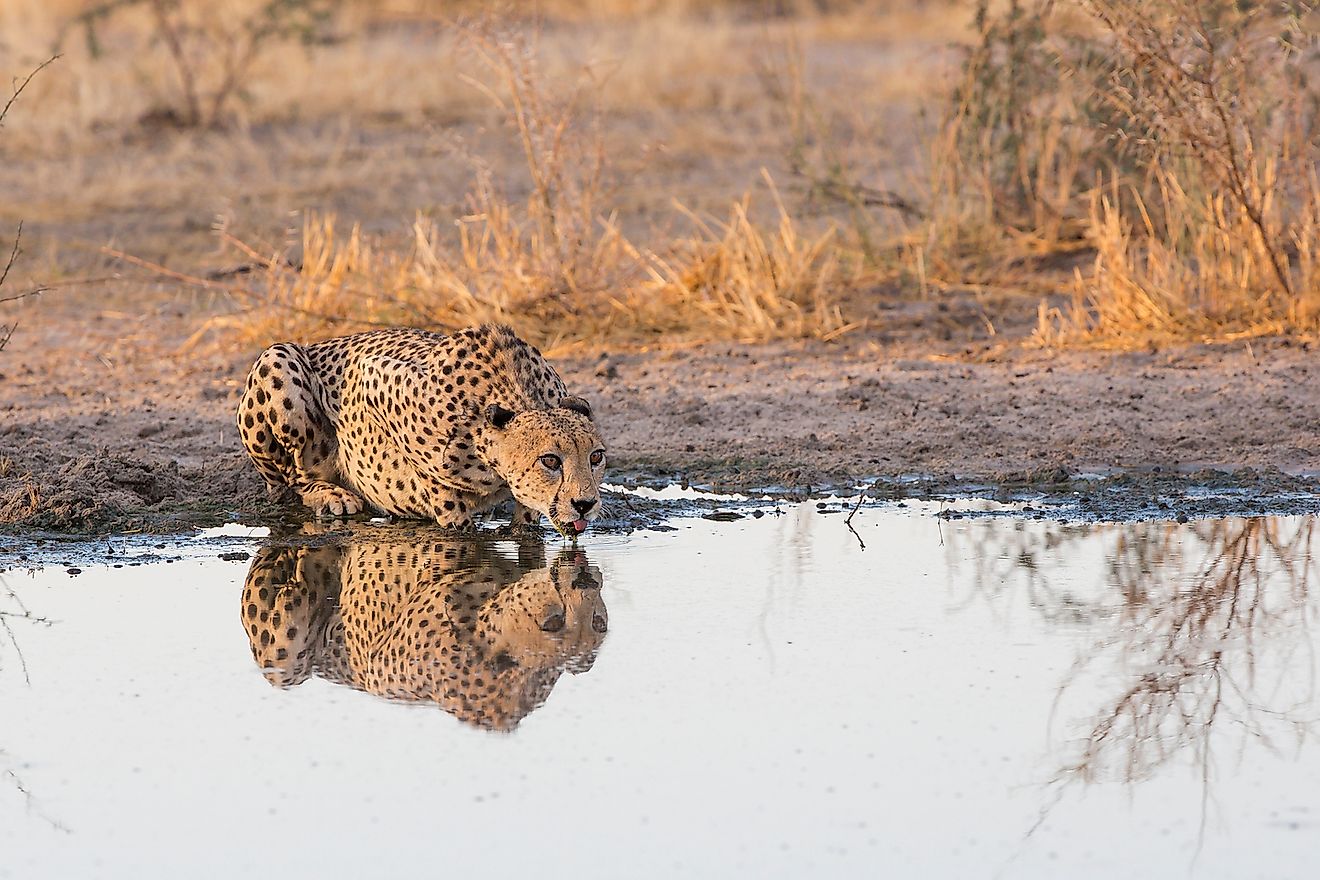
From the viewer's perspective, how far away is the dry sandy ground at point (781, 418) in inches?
260

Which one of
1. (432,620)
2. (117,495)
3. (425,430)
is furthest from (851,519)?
(117,495)

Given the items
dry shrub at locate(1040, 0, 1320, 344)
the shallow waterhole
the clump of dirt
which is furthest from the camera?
dry shrub at locate(1040, 0, 1320, 344)

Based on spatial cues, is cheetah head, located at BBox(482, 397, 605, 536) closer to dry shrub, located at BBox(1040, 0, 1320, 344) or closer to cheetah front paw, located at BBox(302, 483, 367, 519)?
cheetah front paw, located at BBox(302, 483, 367, 519)

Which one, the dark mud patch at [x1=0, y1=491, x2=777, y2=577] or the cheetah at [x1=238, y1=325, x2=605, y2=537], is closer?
the cheetah at [x1=238, y1=325, x2=605, y2=537]

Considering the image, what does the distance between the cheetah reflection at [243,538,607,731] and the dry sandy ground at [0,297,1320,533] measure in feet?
2.97

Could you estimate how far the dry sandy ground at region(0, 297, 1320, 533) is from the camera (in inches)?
260

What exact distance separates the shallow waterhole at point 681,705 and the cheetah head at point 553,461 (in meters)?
0.17

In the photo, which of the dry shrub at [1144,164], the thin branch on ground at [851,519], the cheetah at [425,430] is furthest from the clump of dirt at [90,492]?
the dry shrub at [1144,164]

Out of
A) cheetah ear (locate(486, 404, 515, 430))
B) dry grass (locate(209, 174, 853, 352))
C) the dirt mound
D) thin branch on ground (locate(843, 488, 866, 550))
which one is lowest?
thin branch on ground (locate(843, 488, 866, 550))

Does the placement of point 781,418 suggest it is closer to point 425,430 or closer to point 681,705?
point 425,430

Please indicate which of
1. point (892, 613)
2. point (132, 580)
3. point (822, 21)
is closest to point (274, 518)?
point (132, 580)

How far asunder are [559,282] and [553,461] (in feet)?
10.7

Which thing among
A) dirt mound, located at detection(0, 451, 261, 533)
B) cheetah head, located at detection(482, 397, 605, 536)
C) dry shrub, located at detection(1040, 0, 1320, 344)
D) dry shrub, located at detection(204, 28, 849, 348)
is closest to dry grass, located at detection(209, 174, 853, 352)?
dry shrub, located at detection(204, 28, 849, 348)

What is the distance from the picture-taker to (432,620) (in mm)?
5023
